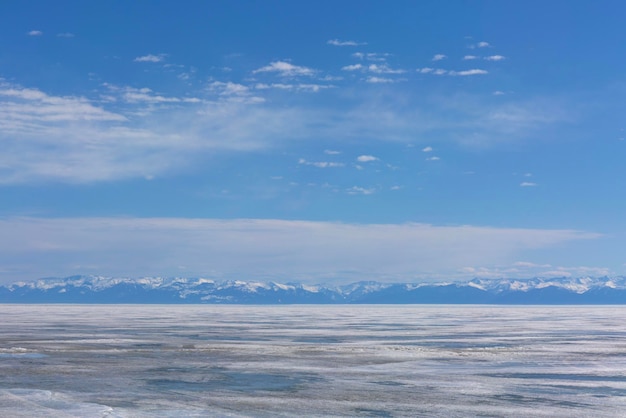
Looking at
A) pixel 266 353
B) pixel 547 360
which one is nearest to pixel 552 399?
pixel 547 360

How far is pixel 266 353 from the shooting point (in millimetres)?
35750

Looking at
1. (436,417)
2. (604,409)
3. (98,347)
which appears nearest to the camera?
(436,417)

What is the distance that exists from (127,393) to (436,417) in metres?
8.91

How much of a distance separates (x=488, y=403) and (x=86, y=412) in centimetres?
1000

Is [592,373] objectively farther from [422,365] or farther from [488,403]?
[488,403]

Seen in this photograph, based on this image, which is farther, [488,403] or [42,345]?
[42,345]

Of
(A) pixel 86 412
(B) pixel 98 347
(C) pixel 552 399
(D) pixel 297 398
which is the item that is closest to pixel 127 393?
(A) pixel 86 412

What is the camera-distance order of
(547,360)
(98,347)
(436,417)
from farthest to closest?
(98,347), (547,360), (436,417)

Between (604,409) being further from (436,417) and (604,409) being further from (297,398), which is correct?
(297,398)

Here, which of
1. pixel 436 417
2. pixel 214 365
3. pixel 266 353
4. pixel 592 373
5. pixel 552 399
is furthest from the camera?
pixel 266 353

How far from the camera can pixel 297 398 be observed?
2144 centimetres

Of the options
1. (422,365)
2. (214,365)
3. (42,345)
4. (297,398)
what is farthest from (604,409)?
(42,345)

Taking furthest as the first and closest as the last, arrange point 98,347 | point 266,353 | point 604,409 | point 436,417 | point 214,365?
1. point 98,347
2. point 266,353
3. point 214,365
4. point 604,409
5. point 436,417

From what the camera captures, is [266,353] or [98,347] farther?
[98,347]
